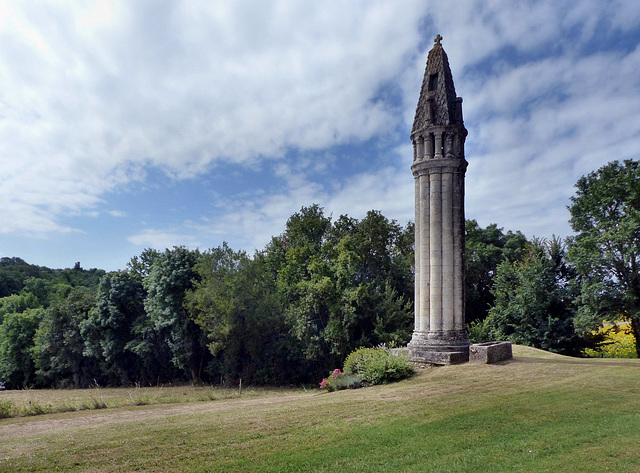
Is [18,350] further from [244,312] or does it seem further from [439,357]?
[439,357]

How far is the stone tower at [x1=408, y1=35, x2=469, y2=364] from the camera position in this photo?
1599 centimetres

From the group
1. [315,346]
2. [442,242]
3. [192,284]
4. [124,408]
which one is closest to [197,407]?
[124,408]

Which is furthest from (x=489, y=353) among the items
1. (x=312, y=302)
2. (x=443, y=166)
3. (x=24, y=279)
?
(x=24, y=279)

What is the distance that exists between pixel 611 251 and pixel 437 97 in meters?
12.1

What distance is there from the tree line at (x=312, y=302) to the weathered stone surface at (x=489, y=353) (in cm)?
752

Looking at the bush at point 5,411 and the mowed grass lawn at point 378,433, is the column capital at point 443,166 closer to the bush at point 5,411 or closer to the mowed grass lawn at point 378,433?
the mowed grass lawn at point 378,433

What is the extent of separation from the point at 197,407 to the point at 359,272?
55.4 ft

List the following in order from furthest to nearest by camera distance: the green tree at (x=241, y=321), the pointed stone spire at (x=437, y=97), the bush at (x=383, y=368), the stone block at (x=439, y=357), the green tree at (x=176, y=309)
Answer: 1. the green tree at (x=176, y=309)
2. the green tree at (x=241, y=321)
3. the pointed stone spire at (x=437, y=97)
4. the stone block at (x=439, y=357)
5. the bush at (x=383, y=368)

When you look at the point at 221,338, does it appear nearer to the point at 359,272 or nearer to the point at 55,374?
the point at 359,272

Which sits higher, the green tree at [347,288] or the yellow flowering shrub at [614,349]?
the green tree at [347,288]

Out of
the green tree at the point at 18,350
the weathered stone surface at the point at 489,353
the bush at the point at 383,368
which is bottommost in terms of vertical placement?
the green tree at the point at 18,350

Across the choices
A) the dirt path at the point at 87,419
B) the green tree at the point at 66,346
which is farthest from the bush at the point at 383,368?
the green tree at the point at 66,346

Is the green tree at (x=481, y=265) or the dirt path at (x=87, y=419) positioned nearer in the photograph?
the dirt path at (x=87, y=419)

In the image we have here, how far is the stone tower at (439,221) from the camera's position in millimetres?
15992
